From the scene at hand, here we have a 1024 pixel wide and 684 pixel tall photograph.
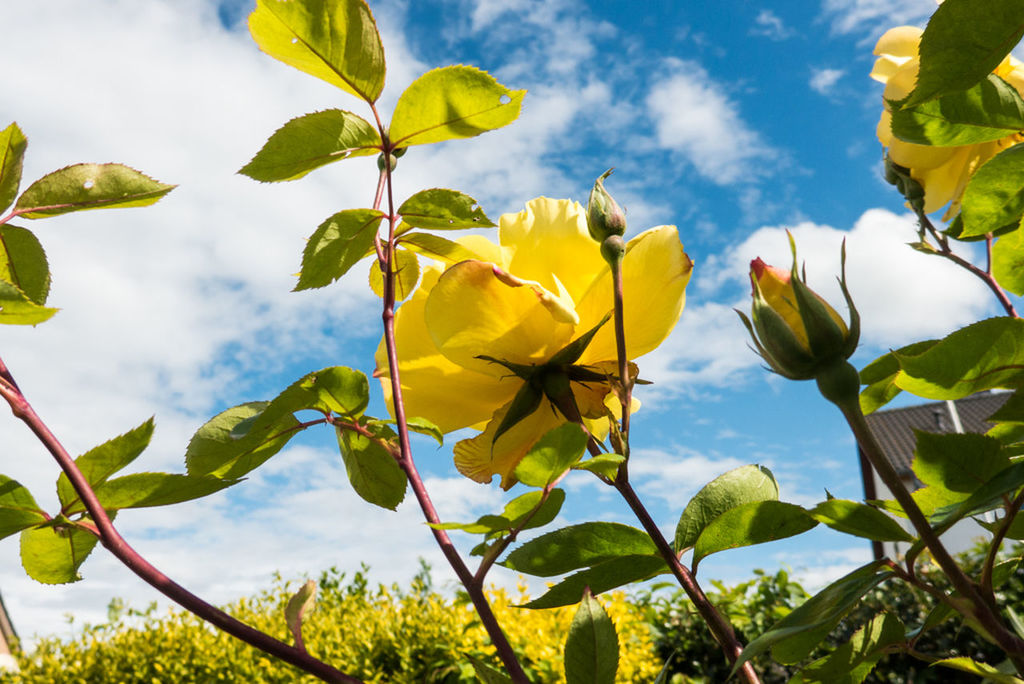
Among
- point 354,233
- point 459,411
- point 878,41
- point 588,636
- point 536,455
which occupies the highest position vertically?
point 878,41

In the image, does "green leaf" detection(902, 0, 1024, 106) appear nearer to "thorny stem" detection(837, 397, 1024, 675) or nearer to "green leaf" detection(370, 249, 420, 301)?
"thorny stem" detection(837, 397, 1024, 675)

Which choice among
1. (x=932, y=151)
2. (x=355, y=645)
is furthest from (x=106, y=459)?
(x=355, y=645)

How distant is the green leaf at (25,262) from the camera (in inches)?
28.9

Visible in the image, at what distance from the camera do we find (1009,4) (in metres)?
0.51

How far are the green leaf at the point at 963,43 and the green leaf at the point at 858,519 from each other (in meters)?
0.27

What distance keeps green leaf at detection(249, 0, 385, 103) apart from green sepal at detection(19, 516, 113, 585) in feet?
1.48

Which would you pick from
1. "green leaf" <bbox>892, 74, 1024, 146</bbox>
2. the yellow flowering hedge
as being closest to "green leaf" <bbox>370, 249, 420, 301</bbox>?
"green leaf" <bbox>892, 74, 1024, 146</bbox>

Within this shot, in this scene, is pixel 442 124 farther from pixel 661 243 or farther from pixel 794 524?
pixel 794 524

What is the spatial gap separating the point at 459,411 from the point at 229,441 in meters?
0.20

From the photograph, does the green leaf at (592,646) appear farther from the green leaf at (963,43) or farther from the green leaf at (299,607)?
the green leaf at (963,43)

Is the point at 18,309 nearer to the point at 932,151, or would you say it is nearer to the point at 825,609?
the point at 825,609

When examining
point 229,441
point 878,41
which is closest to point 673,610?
point 878,41

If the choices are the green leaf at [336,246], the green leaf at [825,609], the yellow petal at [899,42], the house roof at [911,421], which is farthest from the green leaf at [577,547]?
the house roof at [911,421]

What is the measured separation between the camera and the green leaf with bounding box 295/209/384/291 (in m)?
0.74
